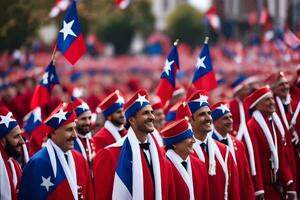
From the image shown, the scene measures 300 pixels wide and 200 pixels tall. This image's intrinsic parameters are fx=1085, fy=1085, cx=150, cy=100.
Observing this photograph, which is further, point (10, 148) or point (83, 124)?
point (83, 124)

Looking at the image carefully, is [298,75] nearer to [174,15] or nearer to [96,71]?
[96,71]

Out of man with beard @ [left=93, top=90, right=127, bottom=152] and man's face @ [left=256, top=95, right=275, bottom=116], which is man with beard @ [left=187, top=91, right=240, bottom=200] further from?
man with beard @ [left=93, top=90, right=127, bottom=152]

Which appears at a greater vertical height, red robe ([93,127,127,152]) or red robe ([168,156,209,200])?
red robe ([93,127,127,152])

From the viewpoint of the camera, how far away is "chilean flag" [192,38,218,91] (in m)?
14.9

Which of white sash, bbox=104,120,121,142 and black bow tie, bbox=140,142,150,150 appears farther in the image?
white sash, bbox=104,120,121,142

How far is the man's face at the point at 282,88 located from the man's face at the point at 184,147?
3742 millimetres

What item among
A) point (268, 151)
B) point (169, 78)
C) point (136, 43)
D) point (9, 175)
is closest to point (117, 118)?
point (169, 78)

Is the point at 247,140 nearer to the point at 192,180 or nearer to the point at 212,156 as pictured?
the point at 212,156

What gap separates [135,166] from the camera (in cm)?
1095

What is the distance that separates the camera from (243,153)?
42.1 feet

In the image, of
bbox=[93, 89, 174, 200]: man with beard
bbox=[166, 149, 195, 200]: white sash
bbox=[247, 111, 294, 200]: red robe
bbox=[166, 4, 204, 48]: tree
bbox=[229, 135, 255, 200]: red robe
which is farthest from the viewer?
bbox=[166, 4, 204, 48]: tree

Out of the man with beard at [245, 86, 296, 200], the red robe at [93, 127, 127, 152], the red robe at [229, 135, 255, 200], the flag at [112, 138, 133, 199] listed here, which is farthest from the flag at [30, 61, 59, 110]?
the flag at [112, 138, 133, 199]

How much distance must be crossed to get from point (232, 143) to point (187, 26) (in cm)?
8052

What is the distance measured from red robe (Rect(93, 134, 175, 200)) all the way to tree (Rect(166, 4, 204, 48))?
79.7 m
